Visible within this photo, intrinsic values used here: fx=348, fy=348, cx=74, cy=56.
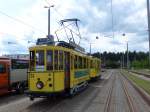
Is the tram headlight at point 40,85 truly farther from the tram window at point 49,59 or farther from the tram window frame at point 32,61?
the tram window frame at point 32,61

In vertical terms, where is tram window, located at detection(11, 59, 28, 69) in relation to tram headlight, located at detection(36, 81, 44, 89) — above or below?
above

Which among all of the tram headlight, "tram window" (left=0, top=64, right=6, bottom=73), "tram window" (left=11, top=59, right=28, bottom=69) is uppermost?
"tram window" (left=11, top=59, right=28, bottom=69)

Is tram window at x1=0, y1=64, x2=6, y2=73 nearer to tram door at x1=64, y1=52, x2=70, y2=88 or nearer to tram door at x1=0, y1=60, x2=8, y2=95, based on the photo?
tram door at x1=0, y1=60, x2=8, y2=95

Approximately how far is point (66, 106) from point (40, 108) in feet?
4.46

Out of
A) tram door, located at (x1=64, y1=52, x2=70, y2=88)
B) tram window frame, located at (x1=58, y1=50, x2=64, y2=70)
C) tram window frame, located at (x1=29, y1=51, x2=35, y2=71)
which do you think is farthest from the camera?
tram door, located at (x1=64, y1=52, x2=70, y2=88)

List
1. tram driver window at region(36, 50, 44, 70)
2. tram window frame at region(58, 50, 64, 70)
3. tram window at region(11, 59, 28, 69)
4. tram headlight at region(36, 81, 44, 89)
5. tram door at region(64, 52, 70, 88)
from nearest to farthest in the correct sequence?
tram headlight at region(36, 81, 44, 89) → tram driver window at region(36, 50, 44, 70) → tram window frame at region(58, 50, 64, 70) → tram door at region(64, 52, 70, 88) → tram window at region(11, 59, 28, 69)

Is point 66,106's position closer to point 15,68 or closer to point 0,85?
point 0,85

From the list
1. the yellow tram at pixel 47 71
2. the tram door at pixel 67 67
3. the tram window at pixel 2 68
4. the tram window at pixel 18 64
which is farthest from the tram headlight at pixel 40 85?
the tram window at pixel 18 64

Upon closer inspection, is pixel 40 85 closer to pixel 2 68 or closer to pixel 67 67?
pixel 67 67

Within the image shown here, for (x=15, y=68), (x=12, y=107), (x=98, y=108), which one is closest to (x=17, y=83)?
(x=15, y=68)

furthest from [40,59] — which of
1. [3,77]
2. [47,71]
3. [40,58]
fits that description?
[3,77]

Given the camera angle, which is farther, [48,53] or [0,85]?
[0,85]

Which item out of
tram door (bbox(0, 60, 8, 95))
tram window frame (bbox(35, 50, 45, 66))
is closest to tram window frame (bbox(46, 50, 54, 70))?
tram window frame (bbox(35, 50, 45, 66))

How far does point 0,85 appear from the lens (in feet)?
64.4
